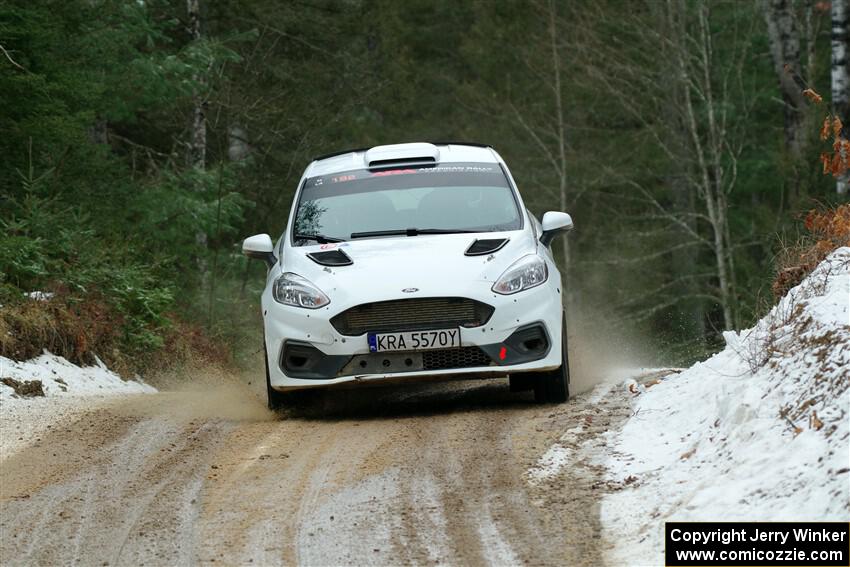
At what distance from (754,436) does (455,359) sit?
3178 mm

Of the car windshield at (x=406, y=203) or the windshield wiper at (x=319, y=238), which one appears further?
the car windshield at (x=406, y=203)

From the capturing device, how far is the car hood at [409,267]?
918cm

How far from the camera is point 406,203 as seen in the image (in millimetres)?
10516

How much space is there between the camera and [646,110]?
3175 centimetres

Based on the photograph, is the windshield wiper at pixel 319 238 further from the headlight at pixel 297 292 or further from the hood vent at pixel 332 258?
the headlight at pixel 297 292

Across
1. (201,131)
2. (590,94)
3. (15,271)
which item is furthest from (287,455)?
(590,94)

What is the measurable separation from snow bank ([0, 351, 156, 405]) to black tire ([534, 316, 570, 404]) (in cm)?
415

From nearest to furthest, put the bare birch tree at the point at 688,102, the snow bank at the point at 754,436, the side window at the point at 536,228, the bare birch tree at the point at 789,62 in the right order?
the snow bank at the point at 754,436, the side window at the point at 536,228, the bare birch tree at the point at 789,62, the bare birch tree at the point at 688,102

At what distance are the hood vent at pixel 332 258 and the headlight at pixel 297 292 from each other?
218 millimetres

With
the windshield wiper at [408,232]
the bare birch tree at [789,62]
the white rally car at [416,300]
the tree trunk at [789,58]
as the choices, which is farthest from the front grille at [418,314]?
the tree trunk at [789,58]

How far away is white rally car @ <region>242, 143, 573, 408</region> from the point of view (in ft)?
30.1

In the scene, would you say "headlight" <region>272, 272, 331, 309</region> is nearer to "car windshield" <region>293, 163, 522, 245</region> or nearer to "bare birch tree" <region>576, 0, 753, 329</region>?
"car windshield" <region>293, 163, 522, 245</region>

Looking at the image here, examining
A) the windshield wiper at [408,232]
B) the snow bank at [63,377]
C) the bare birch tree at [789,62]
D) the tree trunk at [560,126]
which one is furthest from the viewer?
the tree trunk at [560,126]

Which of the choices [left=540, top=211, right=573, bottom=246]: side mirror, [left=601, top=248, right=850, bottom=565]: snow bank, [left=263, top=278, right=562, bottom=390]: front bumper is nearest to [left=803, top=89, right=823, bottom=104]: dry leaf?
[left=540, top=211, right=573, bottom=246]: side mirror
